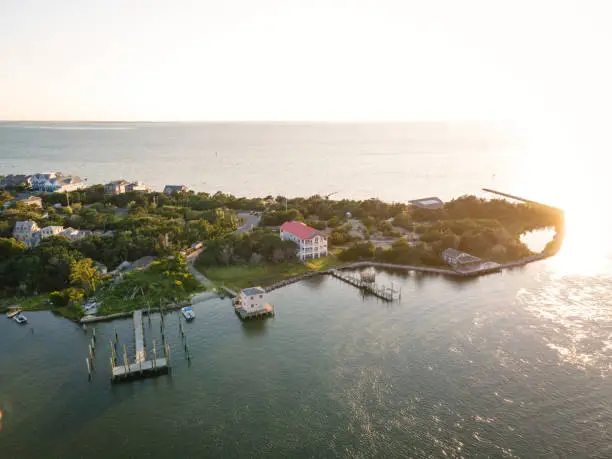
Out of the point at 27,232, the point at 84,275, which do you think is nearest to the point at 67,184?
the point at 27,232

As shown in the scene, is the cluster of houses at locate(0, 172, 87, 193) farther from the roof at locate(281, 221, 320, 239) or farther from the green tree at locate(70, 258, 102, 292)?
the roof at locate(281, 221, 320, 239)

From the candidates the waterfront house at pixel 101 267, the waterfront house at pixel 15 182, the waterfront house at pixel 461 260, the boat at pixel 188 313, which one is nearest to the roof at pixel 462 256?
the waterfront house at pixel 461 260

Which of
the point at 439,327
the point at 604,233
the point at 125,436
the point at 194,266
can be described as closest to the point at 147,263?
the point at 194,266

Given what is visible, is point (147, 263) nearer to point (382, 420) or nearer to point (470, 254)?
point (382, 420)

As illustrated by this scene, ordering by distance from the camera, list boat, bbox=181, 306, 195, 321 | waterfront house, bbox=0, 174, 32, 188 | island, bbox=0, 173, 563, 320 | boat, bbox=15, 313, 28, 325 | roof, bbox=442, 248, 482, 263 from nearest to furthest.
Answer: boat, bbox=15, 313, 28, 325, boat, bbox=181, 306, 195, 321, island, bbox=0, 173, 563, 320, roof, bbox=442, 248, 482, 263, waterfront house, bbox=0, 174, 32, 188

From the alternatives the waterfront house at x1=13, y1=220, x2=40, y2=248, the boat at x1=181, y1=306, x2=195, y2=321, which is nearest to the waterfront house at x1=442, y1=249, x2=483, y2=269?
the boat at x1=181, y1=306, x2=195, y2=321

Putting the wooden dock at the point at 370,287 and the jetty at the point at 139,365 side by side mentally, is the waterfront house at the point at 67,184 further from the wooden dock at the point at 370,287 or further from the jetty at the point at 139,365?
the jetty at the point at 139,365
